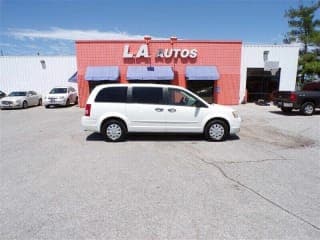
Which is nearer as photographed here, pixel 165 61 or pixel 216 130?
pixel 216 130

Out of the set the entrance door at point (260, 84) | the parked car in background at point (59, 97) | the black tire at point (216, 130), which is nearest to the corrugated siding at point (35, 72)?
the parked car in background at point (59, 97)

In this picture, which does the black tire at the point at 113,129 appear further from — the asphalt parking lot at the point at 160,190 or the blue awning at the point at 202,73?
the blue awning at the point at 202,73

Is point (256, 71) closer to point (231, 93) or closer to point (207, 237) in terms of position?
point (231, 93)

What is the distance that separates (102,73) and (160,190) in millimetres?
16382

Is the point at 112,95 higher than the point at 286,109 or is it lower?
higher

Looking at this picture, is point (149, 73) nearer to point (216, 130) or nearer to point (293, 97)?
point (293, 97)

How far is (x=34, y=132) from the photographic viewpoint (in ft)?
33.8

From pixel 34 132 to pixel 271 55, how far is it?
64.0 feet

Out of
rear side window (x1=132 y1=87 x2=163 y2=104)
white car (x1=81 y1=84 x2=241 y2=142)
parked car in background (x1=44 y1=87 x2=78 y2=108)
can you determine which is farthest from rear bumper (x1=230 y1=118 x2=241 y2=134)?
parked car in background (x1=44 y1=87 x2=78 y2=108)

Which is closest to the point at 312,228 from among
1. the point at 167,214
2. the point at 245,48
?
the point at 167,214

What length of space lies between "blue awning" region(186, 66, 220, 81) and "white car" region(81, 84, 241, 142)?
1171 cm

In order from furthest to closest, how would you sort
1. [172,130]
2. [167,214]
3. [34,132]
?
[34,132], [172,130], [167,214]

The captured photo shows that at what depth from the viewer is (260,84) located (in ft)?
74.5

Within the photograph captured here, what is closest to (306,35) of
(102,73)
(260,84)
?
(260,84)
